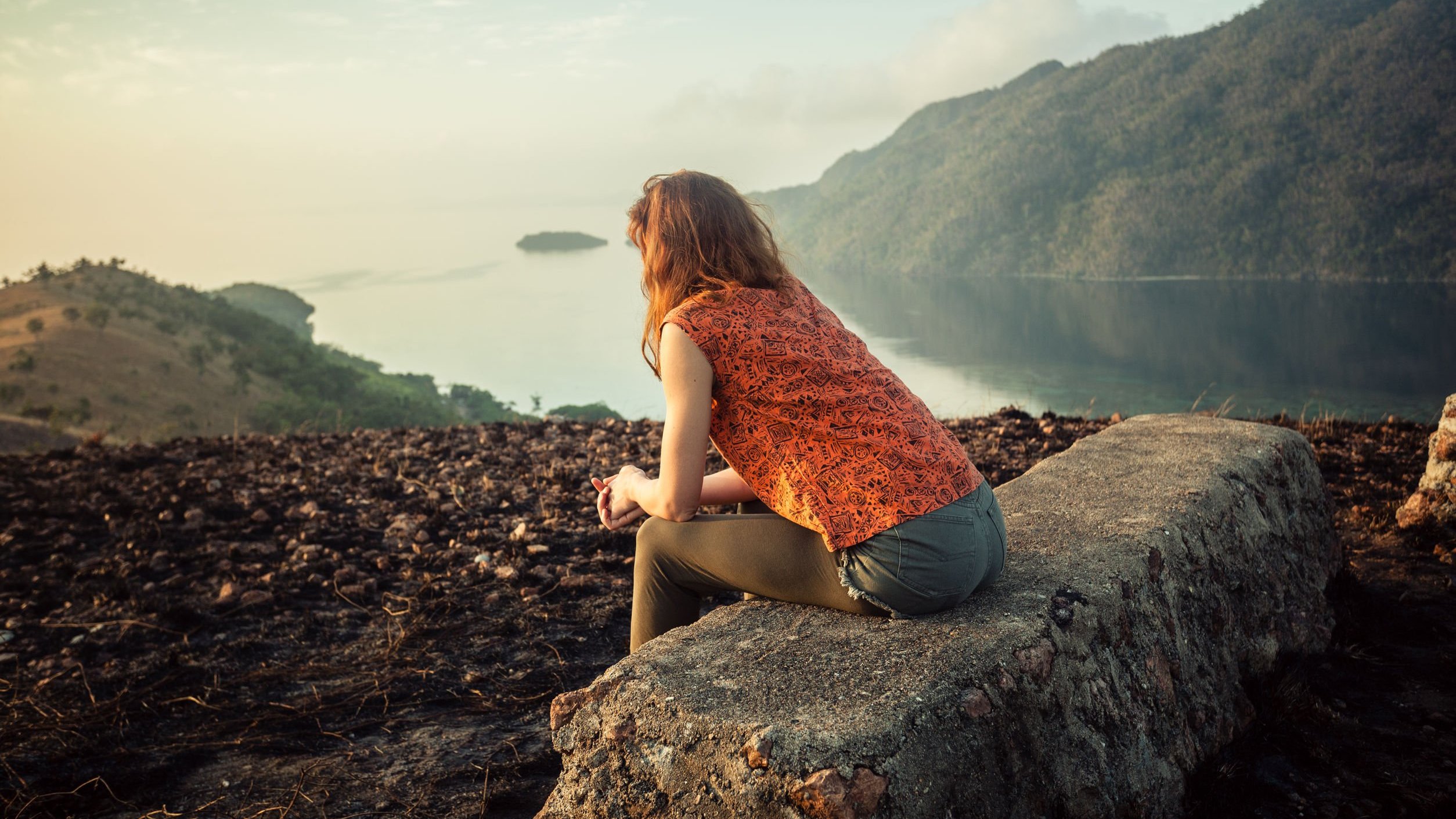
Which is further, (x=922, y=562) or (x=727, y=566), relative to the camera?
(x=727, y=566)

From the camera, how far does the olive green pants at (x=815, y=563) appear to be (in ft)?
7.88

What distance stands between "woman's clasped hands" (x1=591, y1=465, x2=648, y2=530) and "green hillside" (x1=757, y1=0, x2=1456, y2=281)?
108322 mm

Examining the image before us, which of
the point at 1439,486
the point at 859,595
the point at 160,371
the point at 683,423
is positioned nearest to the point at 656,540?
the point at 683,423

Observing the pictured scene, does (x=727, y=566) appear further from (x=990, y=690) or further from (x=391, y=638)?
(x=391, y=638)

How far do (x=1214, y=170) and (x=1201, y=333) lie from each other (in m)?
41.0

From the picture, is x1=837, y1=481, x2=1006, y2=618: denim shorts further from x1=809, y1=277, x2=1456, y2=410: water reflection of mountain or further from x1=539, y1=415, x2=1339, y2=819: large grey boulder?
x1=809, y1=277, x2=1456, y2=410: water reflection of mountain

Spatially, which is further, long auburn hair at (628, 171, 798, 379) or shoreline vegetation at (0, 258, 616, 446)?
shoreline vegetation at (0, 258, 616, 446)

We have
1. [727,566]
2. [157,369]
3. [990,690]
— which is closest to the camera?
[990,690]

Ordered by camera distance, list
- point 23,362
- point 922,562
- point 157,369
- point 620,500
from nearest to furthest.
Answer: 1. point 922,562
2. point 620,500
3. point 23,362
4. point 157,369

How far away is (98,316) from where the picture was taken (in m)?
31.9

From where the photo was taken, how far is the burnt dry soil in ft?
9.81

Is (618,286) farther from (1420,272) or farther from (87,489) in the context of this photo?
(87,489)

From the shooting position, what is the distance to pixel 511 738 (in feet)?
10.9

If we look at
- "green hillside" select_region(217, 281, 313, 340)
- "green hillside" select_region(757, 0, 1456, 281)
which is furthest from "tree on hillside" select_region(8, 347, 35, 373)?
"green hillside" select_region(757, 0, 1456, 281)
